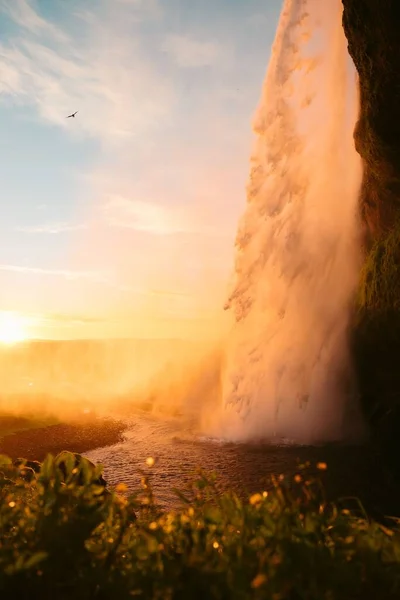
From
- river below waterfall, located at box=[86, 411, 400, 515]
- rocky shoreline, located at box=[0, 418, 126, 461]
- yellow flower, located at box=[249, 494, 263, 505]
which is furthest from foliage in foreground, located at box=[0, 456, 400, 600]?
rocky shoreline, located at box=[0, 418, 126, 461]

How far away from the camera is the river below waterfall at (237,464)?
18.7 m

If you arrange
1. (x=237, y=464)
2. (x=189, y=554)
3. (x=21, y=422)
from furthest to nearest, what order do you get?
1. (x=21, y=422)
2. (x=237, y=464)
3. (x=189, y=554)

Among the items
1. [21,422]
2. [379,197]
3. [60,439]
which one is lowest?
[60,439]

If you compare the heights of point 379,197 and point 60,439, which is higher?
point 379,197

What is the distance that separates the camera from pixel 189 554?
2465mm

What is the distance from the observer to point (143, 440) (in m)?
32.4

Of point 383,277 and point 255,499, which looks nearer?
point 255,499

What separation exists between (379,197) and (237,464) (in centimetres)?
1837

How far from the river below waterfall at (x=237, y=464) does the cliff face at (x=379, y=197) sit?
3.07 meters

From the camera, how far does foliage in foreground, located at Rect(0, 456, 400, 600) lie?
2193 mm

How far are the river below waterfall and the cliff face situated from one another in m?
3.07

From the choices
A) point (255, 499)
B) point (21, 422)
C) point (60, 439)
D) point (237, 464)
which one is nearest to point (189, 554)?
point (255, 499)

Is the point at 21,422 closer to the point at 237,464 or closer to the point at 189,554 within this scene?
the point at 237,464

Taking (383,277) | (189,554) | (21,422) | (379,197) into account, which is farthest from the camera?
(21,422)
